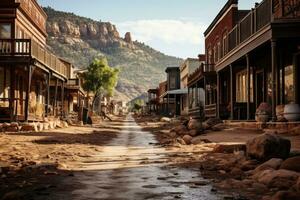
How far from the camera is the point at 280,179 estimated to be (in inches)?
279

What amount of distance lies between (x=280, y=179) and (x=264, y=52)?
15.4 metres

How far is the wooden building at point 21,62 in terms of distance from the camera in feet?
77.9

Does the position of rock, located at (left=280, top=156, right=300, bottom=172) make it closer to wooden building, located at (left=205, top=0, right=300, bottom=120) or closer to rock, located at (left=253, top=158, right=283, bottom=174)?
rock, located at (left=253, top=158, right=283, bottom=174)

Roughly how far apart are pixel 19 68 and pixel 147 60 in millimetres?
168869

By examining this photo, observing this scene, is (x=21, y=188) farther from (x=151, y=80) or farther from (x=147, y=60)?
(x=147, y=60)

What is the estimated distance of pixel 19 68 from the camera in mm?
28516

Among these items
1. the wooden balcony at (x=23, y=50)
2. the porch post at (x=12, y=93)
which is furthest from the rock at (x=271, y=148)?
the wooden balcony at (x=23, y=50)

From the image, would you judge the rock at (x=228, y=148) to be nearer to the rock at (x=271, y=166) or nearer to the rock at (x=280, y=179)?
the rock at (x=271, y=166)

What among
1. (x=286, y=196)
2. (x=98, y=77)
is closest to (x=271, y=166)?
(x=286, y=196)

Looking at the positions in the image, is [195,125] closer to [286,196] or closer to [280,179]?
[280,179]

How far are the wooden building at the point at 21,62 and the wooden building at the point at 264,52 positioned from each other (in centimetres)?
1097

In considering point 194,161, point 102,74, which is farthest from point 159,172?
point 102,74

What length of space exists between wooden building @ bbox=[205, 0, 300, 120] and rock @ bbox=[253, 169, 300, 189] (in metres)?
9.60

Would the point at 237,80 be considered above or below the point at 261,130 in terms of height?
above
